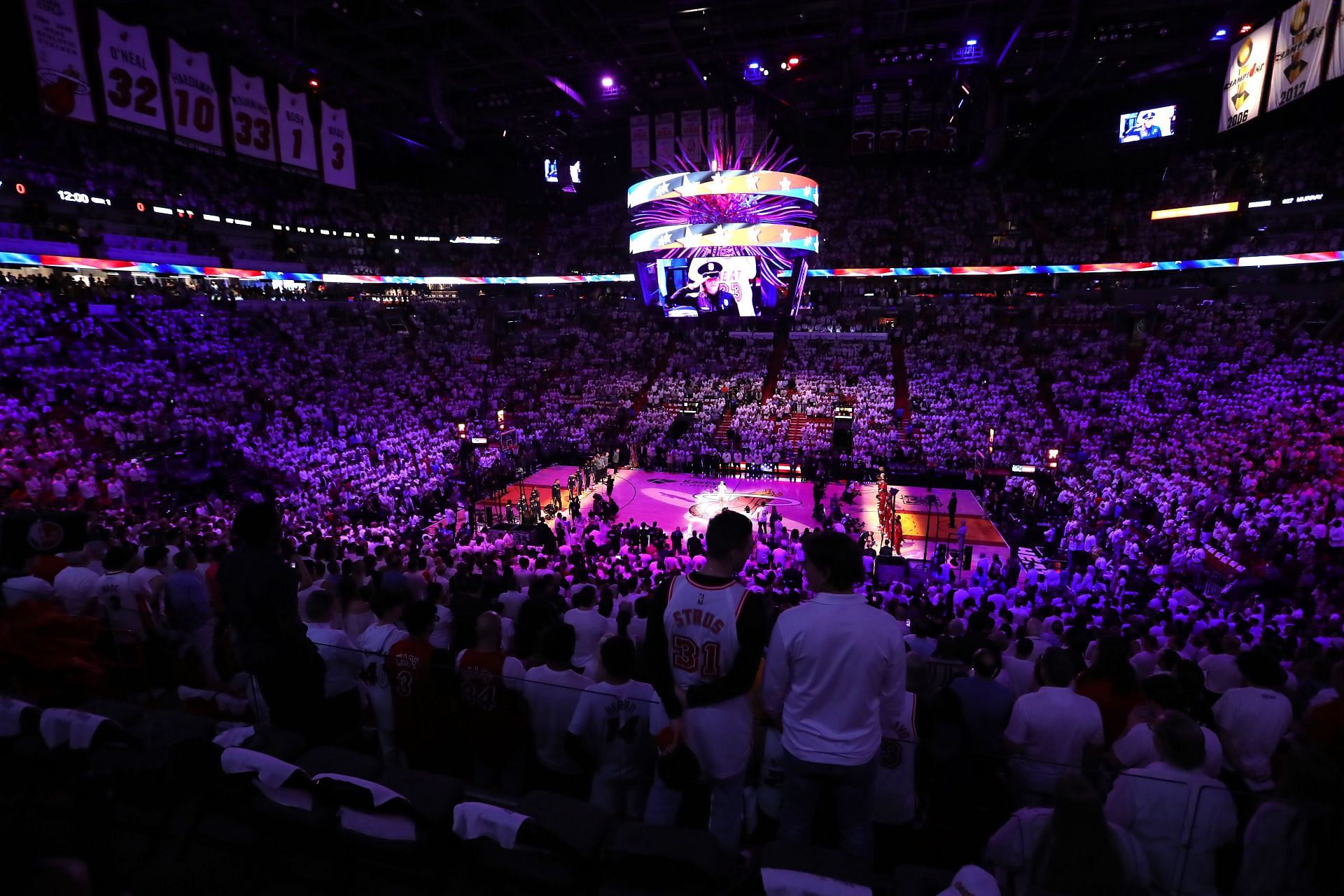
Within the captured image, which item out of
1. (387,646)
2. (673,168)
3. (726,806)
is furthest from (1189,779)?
(673,168)

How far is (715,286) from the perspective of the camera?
24938 millimetres

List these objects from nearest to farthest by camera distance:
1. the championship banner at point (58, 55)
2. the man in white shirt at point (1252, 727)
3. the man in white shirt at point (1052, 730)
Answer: the man in white shirt at point (1052, 730) < the man in white shirt at point (1252, 727) < the championship banner at point (58, 55)

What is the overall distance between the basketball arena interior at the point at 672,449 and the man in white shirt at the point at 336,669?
0.17 feet

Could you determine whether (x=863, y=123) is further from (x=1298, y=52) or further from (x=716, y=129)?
(x=1298, y=52)

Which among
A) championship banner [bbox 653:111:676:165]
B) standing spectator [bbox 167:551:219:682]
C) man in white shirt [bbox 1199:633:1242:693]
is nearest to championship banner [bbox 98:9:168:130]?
standing spectator [bbox 167:551:219:682]

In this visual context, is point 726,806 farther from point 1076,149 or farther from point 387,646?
point 1076,149

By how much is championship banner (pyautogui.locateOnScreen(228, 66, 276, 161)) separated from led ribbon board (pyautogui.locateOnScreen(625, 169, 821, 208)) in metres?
12.3

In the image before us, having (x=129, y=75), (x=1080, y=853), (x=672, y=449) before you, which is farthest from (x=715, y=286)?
(x=1080, y=853)

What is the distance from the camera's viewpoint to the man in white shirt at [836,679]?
2.71m

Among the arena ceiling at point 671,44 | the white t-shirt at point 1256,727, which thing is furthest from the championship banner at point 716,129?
the white t-shirt at point 1256,727

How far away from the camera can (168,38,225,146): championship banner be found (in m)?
13.8

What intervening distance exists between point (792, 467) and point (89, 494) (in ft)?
64.8

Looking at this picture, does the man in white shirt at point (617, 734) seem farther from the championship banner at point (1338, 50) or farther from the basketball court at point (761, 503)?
the championship banner at point (1338, 50)

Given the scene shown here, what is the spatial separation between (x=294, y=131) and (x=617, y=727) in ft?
59.6
